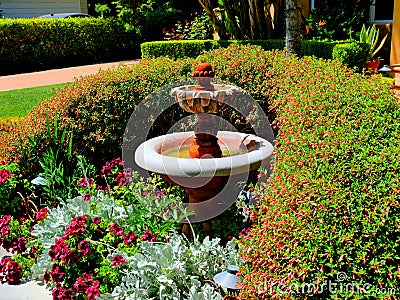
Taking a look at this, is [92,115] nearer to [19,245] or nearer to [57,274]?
[19,245]

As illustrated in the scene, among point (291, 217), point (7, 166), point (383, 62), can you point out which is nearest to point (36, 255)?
point (7, 166)

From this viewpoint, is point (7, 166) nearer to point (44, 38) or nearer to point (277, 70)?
point (277, 70)

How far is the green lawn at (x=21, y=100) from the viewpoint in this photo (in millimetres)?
9695

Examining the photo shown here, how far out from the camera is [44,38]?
17938mm

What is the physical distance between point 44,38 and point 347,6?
10637mm

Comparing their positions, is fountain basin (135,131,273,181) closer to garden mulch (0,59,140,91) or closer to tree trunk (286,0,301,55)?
tree trunk (286,0,301,55)

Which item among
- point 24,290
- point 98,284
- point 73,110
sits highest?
point 73,110

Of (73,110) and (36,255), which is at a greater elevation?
(73,110)

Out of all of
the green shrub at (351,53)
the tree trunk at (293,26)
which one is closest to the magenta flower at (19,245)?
the tree trunk at (293,26)

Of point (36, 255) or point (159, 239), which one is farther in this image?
point (36, 255)

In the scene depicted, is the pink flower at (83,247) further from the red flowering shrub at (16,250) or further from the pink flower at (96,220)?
the red flowering shrub at (16,250)

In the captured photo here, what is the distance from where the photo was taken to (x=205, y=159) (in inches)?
157

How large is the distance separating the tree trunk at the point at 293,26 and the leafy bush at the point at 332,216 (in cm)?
578

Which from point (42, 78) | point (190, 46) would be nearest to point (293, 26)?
point (190, 46)
